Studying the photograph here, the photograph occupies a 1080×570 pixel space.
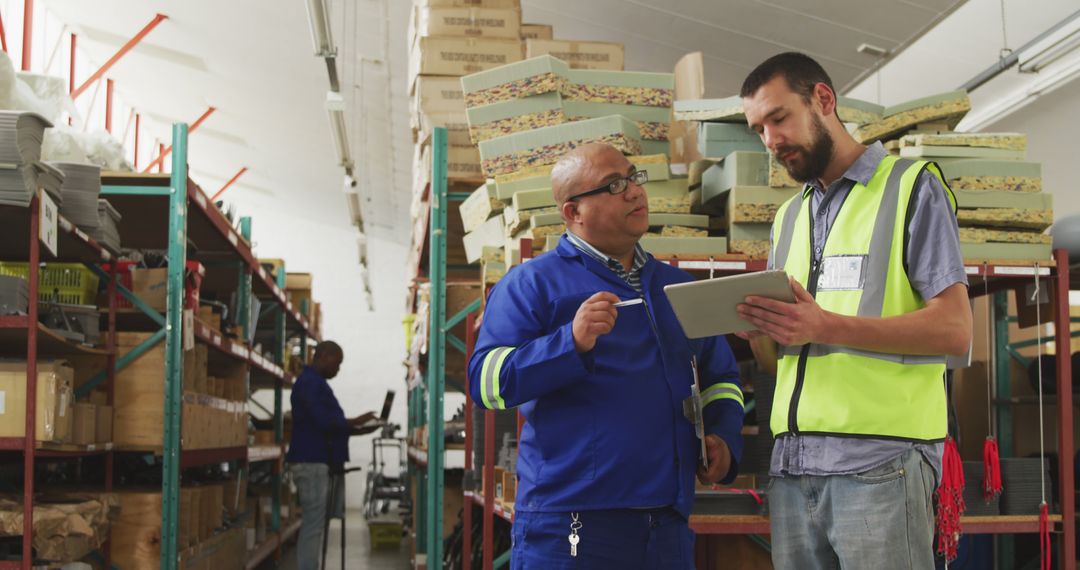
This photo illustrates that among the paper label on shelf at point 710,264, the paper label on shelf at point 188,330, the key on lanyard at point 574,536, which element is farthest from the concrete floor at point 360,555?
the key on lanyard at point 574,536

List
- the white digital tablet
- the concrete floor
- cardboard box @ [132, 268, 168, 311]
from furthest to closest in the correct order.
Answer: the concrete floor, cardboard box @ [132, 268, 168, 311], the white digital tablet

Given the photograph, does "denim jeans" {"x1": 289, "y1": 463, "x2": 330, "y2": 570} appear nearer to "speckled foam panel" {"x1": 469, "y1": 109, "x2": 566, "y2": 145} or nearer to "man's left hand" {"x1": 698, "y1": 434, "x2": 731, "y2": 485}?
"speckled foam panel" {"x1": 469, "y1": 109, "x2": 566, "y2": 145}

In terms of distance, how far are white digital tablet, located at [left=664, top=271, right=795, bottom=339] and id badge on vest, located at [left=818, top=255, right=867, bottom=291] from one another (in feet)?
0.82

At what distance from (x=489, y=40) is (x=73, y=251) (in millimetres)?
2495

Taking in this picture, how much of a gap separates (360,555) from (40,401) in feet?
23.1

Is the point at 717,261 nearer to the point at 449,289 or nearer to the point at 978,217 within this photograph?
the point at 978,217

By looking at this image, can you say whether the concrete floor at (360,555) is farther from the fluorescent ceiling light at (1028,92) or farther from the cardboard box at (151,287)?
the fluorescent ceiling light at (1028,92)

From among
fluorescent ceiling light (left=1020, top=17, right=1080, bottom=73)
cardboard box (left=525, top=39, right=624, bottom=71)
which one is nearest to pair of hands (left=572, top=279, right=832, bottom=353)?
cardboard box (left=525, top=39, right=624, bottom=71)

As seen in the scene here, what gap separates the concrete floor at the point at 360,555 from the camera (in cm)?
1016

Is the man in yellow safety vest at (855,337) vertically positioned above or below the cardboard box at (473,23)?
below

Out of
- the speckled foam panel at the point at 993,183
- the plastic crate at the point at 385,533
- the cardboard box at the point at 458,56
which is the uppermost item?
the cardboard box at the point at 458,56

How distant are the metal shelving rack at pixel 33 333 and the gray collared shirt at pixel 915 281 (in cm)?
317

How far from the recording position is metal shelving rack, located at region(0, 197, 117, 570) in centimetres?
426

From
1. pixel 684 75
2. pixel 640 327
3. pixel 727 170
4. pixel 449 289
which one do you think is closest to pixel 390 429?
pixel 449 289
